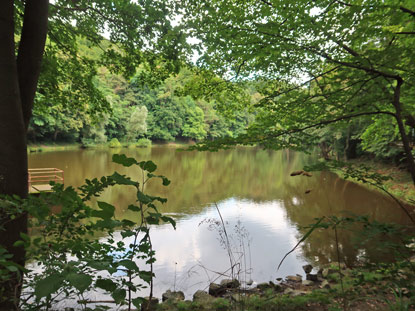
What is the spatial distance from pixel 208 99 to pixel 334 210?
8.07 m

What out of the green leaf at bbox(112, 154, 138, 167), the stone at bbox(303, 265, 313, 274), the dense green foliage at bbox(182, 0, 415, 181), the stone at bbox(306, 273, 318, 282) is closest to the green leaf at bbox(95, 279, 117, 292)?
the green leaf at bbox(112, 154, 138, 167)

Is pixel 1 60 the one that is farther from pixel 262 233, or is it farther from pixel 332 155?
pixel 332 155

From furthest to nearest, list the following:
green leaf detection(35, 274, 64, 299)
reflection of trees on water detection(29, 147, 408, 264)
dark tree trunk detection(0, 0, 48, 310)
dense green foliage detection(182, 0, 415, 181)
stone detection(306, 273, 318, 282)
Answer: reflection of trees on water detection(29, 147, 408, 264) < stone detection(306, 273, 318, 282) < dense green foliage detection(182, 0, 415, 181) < dark tree trunk detection(0, 0, 48, 310) < green leaf detection(35, 274, 64, 299)

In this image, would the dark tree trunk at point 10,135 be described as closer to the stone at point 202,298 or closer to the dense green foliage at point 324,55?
the dense green foliage at point 324,55

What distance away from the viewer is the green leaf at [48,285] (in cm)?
82

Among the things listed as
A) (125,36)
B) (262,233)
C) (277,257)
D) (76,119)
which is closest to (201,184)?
(262,233)

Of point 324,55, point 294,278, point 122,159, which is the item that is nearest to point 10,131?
point 122,159

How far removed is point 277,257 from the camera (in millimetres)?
6758

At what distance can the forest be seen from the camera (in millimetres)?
1328

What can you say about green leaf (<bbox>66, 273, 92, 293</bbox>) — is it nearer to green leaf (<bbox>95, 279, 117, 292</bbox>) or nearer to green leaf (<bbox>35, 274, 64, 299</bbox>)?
green leaf (<bbox>35, 274, 64, 299</bbox>)

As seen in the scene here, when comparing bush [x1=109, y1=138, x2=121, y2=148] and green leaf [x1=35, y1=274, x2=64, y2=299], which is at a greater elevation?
green leaf [x1=35, y1=274, x2=64, y2=299]

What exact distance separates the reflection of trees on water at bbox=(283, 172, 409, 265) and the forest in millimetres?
938

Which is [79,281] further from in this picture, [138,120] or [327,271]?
[138,120]

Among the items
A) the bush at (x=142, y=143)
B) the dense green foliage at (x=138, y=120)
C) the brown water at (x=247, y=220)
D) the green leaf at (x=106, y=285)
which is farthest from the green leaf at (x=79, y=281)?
the bush at (x=142, y=143)
